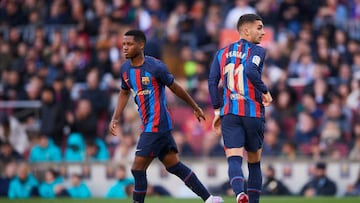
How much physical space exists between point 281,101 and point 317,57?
2158 millimetres

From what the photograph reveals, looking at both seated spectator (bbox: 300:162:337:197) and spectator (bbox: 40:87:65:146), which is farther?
spectator (bbox: 40:87:65:146)

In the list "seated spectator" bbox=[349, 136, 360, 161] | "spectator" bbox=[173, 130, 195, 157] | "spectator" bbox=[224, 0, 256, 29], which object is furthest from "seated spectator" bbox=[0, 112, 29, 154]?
"seated spectator" bbox=[349, 136, 360, 161]

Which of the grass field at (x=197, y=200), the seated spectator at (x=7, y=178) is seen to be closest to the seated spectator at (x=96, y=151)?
the seated spectator at (x=7, y=178)

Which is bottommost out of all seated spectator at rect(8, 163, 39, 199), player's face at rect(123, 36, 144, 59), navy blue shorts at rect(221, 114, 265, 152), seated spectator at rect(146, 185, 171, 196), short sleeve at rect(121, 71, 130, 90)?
seated spectator at rect(146, 185, 171, 196)

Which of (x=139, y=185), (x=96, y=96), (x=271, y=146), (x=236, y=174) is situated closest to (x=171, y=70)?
(x=96, y=96)

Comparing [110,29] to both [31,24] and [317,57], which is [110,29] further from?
[317,57]

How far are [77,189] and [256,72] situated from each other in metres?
7.25

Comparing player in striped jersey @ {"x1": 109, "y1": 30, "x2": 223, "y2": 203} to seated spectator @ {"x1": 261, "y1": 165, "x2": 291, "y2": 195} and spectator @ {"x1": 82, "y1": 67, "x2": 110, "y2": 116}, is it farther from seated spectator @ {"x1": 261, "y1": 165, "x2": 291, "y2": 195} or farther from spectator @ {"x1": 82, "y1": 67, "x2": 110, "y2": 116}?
spectator @ {"x1": 82, "y1": 67, "x2": 110, "y2": 116}

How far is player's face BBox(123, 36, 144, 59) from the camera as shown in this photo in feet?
38.5

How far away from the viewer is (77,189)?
17734 millimetres

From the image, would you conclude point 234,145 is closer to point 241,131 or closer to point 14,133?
point 241,131

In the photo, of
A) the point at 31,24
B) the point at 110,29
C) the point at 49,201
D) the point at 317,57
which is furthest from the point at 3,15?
the point at 49,201

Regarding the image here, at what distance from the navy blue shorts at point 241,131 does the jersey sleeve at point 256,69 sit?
0.38m

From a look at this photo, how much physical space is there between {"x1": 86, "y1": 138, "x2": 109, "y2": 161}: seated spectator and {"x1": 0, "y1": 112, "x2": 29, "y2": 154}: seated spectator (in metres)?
1.52
